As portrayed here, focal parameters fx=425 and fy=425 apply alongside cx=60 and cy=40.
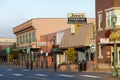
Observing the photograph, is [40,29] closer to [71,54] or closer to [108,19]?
[71,54]

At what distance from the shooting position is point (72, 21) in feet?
210

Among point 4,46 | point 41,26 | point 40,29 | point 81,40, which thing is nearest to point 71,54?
point 81,40

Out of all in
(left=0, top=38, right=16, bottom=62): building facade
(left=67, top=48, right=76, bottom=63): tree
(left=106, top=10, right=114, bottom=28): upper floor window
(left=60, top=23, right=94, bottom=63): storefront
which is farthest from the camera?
(left=0, top=38, right=16, bottom=62): building facade

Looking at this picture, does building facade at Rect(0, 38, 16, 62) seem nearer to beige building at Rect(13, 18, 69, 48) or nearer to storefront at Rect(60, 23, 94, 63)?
beige building at Rect(13, 18, 69, 48)

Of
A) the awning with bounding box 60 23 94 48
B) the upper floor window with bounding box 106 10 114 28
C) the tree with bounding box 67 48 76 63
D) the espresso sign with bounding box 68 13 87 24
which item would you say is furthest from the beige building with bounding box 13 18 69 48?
the upper floor window with bounding box 106 10 114 28

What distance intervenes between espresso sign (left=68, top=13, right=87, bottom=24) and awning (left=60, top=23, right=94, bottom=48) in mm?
1484

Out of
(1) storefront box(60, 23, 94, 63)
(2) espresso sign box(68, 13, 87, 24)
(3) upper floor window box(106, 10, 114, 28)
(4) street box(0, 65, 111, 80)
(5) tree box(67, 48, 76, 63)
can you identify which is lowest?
(4) street box(0, 65, 111, 80)

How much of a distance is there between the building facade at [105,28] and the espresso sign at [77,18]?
9.47m

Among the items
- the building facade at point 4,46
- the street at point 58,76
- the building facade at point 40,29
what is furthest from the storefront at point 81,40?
the building facade at point 4,46

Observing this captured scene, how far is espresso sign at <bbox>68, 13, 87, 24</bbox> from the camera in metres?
63.9

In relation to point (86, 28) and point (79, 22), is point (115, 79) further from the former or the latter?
point (79, 22)

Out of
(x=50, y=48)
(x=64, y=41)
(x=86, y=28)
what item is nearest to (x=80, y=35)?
(x=86, y=28)

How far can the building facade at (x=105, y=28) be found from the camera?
165 feet

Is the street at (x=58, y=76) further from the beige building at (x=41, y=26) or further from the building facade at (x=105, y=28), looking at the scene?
the beige building at (x=41, y=26)
